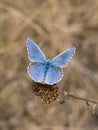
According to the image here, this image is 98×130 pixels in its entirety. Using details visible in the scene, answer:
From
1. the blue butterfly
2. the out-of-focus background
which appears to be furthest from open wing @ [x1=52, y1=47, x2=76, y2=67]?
the out-of-focus background

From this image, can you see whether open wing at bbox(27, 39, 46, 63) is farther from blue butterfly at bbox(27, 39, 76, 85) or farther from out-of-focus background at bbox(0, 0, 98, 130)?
out-of-focus background at bbox(0, 0, 98, 130)

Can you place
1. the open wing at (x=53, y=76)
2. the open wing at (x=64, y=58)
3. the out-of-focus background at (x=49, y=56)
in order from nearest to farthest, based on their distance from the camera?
the open wing at (x=53, y=76)
the open wing at (x=64, y=58)
the out-of-focus background at (x=49, y=56)

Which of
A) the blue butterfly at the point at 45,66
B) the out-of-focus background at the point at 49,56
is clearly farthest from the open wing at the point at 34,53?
the out-of-focus background at the point at 49,56

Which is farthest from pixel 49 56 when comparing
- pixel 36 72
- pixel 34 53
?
pixel 36 72

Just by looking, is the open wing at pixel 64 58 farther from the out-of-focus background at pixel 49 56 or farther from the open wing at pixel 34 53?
the out-of-focus background at pixel 49 56

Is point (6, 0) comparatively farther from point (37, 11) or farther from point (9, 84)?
point (9, 84)

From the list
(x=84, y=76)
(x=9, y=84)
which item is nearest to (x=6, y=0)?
(x=9, y=84)

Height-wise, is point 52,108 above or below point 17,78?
below
